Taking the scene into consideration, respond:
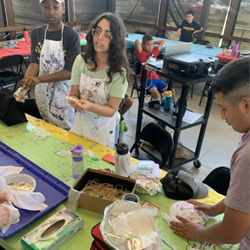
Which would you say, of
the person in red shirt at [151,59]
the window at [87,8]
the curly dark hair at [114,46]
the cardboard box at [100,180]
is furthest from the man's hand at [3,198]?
the window at [87,8]

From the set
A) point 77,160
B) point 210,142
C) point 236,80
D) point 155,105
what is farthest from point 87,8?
point 236,80

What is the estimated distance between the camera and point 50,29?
83.0 inches

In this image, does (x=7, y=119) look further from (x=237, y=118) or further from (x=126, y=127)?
(x=126, y=127)

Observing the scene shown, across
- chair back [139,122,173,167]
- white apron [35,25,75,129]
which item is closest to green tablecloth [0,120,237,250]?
white apron [35,25,75,129]

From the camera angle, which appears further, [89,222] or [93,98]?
[93,98]

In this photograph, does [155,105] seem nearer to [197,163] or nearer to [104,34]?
[197,163]

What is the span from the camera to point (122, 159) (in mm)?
1290

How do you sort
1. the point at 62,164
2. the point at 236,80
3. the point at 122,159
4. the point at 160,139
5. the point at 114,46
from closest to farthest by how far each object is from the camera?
1. the point at 236,80
2. the point at 122,159
3. the point at 62,164
4. the point at 114,46
5. the point at 160,139

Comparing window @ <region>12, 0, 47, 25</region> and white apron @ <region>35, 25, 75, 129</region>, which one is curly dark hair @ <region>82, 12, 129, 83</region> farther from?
window @ <region>12, 0, 47, 25</region>

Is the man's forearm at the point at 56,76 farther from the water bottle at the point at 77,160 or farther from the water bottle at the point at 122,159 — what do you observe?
the water bottle at the point at 122,159

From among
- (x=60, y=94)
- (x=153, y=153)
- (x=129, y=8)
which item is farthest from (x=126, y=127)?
(x=129, y=8)

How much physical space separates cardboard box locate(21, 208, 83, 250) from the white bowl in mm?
275

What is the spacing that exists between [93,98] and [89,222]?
3.02ft

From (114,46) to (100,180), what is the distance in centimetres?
91
